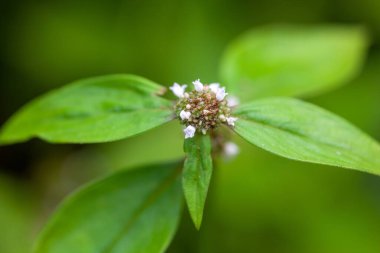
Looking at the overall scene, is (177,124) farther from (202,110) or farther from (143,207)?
(202,110)

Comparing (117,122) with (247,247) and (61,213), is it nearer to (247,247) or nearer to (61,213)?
(61,213)

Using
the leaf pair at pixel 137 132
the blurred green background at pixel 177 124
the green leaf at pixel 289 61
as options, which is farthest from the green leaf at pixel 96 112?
the blurred green background at pixel 177 124

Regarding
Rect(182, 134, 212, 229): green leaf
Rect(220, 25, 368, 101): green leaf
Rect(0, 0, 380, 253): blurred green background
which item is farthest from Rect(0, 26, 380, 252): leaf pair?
Rect(0, 0, 380, 253): blurred green background

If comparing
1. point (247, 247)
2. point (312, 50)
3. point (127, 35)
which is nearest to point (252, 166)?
point (247, 247)

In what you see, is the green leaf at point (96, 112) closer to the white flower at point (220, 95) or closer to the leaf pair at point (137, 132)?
the leaf pair at point (137, 132)

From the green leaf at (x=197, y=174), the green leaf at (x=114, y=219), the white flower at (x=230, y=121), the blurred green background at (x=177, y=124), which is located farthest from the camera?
the blurred green background at (x=177, y=124)
